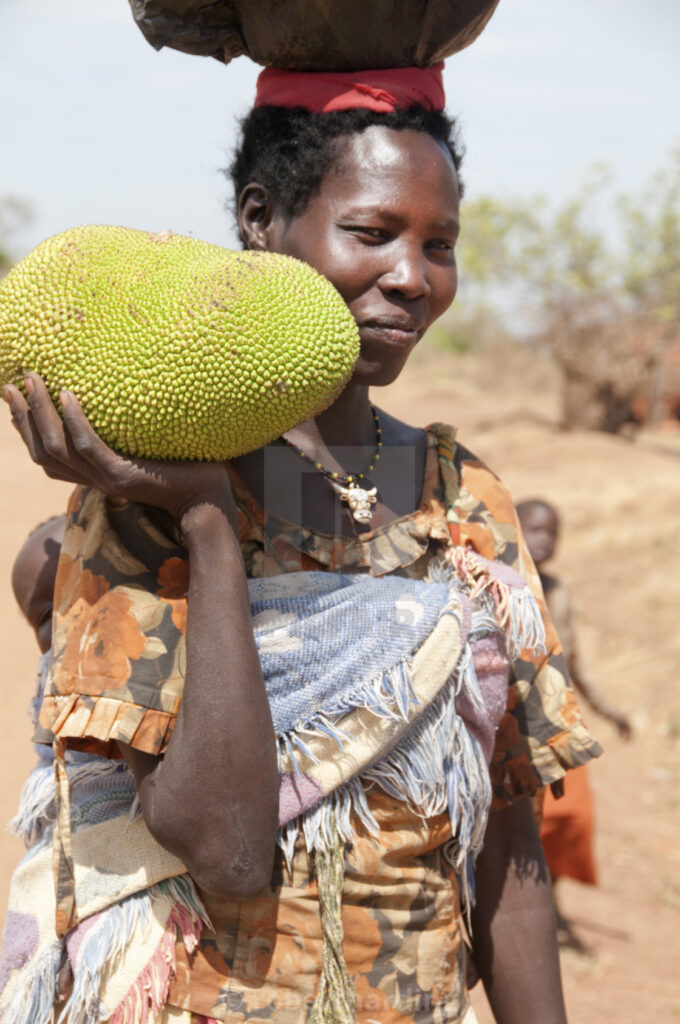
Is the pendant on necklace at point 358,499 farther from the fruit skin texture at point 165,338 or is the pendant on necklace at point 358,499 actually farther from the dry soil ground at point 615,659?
the dry soil ground at point 615,659

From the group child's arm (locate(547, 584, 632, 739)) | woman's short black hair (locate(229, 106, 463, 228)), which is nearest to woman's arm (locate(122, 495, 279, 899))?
woman's short black hair (locate(229, 106, 463, 228))

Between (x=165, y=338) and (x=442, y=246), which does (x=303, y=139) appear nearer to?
(x=442, y=246)

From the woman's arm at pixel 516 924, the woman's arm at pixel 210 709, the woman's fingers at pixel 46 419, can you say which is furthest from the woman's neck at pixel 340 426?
the woman's arm at pixel 516 924

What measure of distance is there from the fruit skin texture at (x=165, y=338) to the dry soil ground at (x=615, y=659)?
278 cm

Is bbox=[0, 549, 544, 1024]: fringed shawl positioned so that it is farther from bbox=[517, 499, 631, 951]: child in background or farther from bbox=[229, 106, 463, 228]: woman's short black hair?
bbox=[517, 499, 631, 951]: child in background

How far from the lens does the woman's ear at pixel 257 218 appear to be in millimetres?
1635

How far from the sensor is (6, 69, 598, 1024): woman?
126cm

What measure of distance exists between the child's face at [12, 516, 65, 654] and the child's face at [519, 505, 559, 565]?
2.82 meters

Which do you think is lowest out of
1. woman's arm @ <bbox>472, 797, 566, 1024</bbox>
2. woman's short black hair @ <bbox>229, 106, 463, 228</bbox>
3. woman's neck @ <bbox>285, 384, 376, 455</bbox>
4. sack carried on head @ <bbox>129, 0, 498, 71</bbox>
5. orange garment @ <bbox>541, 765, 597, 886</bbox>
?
orange garment @ <bbox>541, 765, 597, 886</bbox>

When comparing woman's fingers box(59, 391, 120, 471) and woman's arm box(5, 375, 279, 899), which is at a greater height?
woman's fingers box(59, 391, 120, 471)

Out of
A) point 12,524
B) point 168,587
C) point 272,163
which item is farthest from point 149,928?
point 12,524

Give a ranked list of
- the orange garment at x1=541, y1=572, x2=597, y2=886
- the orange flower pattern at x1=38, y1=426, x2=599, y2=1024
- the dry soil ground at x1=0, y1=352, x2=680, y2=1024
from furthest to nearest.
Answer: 1. the dry soil ground at x1=0, y1=352, x2=680, y2=1024
2. the orange garment at x1=541, y1=572, x2=597, y2=886
3. the orange flower pattern at x1=38, y1=426, x2=599, y2=1024

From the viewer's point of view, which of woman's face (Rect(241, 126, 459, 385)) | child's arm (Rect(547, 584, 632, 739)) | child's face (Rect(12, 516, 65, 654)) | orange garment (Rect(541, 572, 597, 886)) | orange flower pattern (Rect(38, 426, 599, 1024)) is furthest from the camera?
child's arm (Rect(547, 584, 632, 739))

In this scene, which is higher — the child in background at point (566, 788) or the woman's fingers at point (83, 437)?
the woman's fingers at point (83, 437)
